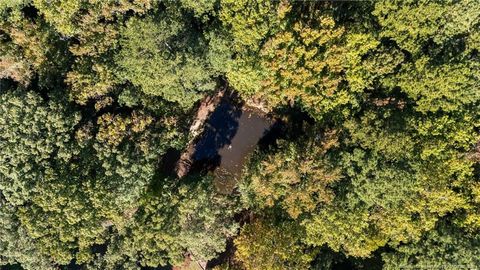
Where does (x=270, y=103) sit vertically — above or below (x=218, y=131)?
above

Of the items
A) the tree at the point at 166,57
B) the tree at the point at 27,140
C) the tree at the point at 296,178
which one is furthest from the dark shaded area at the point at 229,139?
the tree at the point at 27,140

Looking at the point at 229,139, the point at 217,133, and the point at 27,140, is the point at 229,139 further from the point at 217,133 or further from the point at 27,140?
the point at 27,140

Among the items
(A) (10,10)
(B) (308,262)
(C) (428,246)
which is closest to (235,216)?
(B) (308,262)

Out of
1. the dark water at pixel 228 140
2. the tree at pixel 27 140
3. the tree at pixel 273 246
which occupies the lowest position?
the tree at pixel 27 140

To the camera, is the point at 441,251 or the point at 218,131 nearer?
the point at 441,251

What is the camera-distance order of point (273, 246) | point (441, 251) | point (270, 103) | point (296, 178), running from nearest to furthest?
point (296, 178) < point (441, 251) < point (273, 246) < point (270, 103)

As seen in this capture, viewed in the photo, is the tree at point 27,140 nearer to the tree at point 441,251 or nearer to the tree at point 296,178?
the tree at point 296,178

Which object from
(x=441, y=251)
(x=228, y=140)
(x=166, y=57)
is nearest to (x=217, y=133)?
(x=228, y=140)

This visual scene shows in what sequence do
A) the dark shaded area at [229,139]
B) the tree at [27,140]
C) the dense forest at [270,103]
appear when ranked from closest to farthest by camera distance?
the tree at [27,140] < the dense forest at [270,103] < the dark shaded area at [229,139]
